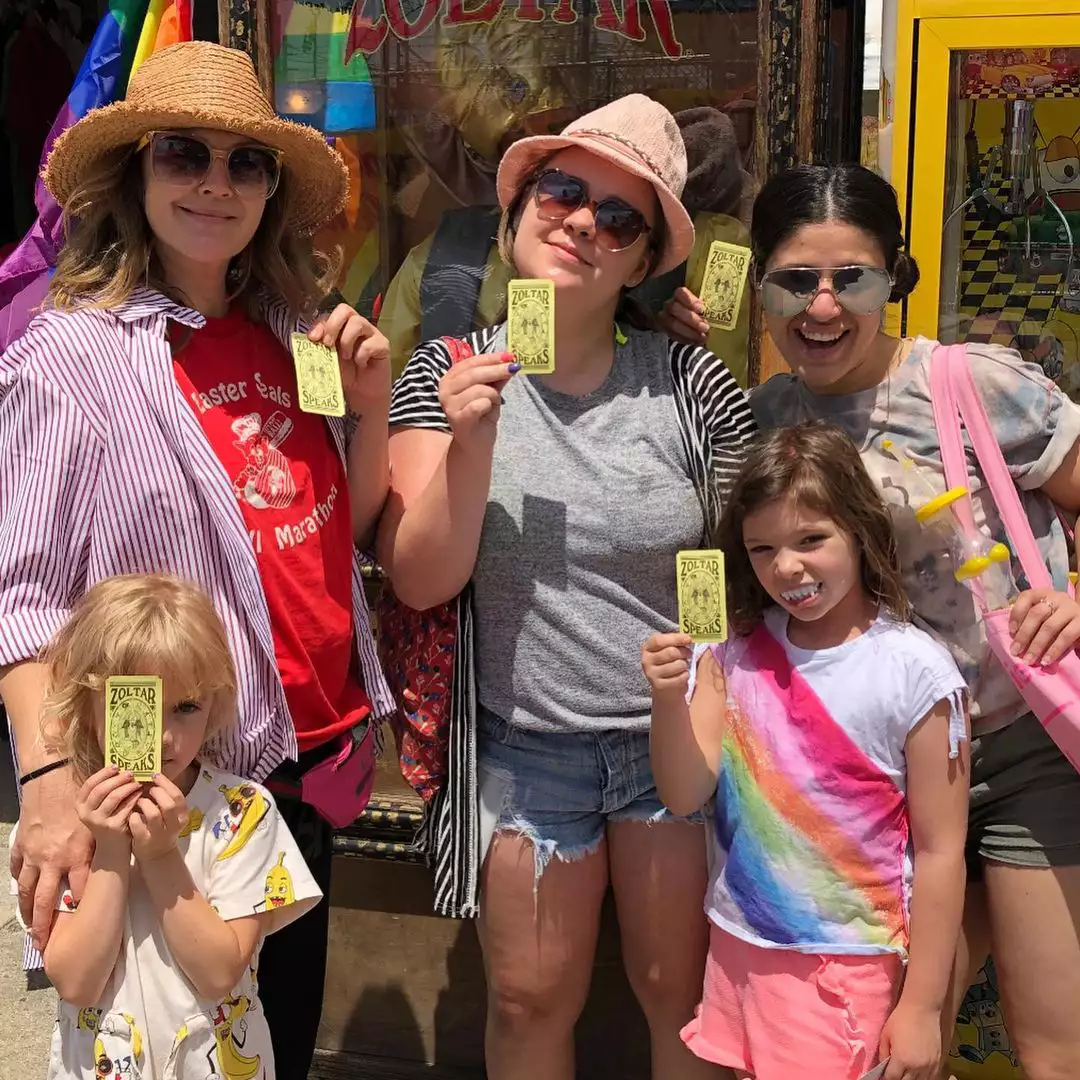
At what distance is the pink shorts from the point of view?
2.03 meters

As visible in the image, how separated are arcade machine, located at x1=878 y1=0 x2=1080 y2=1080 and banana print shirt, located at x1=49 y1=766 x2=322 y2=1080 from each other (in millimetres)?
1756

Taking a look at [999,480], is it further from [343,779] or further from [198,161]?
[198,161]

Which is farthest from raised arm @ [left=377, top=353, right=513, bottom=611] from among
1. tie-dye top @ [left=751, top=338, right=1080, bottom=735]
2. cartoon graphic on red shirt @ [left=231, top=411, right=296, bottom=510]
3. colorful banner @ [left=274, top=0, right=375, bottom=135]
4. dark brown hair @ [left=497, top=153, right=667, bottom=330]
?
colorful banner @ [left=274, top=0, right=375, bottom=135]

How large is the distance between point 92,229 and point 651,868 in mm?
1488

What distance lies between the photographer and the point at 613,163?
7.40 feet

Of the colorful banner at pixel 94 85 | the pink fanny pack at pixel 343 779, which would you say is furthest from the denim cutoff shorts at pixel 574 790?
the colorful banner at pixel 94 85

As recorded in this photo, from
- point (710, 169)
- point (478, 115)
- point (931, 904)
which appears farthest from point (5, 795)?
point (931, 904)

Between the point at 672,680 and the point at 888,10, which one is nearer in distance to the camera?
the point at 672,680

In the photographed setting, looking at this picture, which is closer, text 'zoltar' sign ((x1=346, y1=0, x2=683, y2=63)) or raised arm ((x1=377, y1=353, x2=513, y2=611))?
raised arm ((x1=377, y1=353, x2=513, y2=611))

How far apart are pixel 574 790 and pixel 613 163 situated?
113 centimetres

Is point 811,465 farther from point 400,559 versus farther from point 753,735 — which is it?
point 400,559

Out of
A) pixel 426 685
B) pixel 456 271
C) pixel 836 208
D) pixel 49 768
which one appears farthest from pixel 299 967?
pixel 456 271

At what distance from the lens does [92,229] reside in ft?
7.06

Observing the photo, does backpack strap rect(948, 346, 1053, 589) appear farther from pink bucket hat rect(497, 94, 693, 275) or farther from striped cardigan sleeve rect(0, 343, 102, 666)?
striped cardigan sleeve rect(0, 343, 102, 666)
